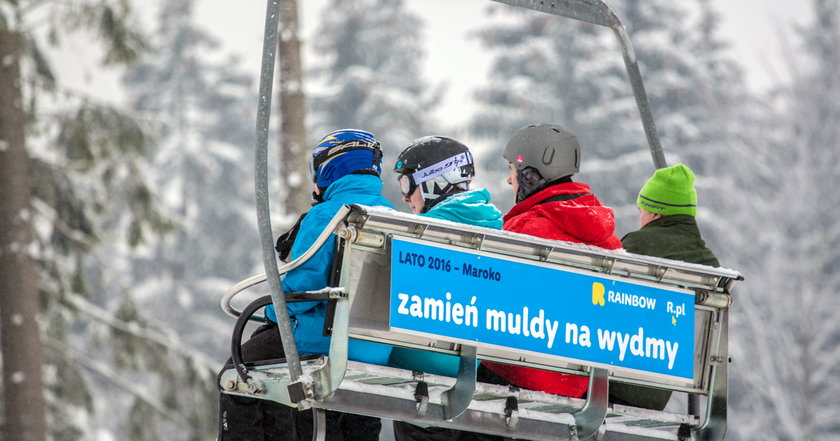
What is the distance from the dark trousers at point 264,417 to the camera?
4.86 meters

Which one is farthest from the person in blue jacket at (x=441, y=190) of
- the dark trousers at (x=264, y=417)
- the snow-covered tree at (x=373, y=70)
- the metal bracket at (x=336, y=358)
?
the snow-covered tree at (x=373, y=70)

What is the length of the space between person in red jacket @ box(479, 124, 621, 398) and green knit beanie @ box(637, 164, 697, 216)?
440mm

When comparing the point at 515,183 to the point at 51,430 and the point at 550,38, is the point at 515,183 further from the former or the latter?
the point at 550,38

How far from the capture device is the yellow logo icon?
4641mm

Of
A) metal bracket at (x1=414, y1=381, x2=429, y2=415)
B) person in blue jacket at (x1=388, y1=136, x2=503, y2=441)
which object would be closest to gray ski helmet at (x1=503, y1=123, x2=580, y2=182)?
person in blue jacket at (x1=388, y1=136, x2=503, y2=441)

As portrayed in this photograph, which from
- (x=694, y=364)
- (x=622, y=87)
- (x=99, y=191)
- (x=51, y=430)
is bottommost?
(x=51, y=430)

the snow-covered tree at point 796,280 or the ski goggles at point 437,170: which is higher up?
the snow-covered tree at point 796,280

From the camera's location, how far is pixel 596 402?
473 centimetres

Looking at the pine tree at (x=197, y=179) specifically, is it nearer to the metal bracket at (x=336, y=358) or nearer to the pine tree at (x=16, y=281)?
the pine tree at (x=16, y=281)

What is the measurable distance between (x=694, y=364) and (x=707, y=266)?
1.40 feet

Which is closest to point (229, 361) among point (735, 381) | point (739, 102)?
point (735, 381)

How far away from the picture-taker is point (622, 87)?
27.9 metres

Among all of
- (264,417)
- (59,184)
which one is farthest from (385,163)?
(264,417)

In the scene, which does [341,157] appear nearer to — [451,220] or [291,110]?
[451,220]
